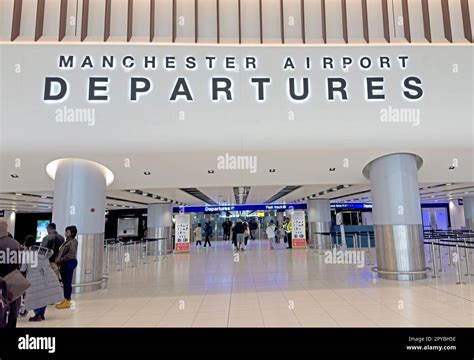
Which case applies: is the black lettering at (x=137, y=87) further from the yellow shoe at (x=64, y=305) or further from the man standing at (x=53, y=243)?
the yellow shoe at (x=64, y=305)

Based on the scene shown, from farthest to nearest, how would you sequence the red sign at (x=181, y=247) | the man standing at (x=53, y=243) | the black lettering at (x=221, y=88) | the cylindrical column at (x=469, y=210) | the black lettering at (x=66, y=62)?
the cylindrical column at (x=469, y=210), the red sign at (x=181, y=247), the black lettering at (x=221, y=88), the black lettering at (x=66, y=62), the man standing at (x=53, y=243)

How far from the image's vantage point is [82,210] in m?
7.13

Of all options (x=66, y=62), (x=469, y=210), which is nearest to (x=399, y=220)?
(x=66, y=62)

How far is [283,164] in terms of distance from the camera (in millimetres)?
7781

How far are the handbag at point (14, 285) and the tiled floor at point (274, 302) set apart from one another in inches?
57.3

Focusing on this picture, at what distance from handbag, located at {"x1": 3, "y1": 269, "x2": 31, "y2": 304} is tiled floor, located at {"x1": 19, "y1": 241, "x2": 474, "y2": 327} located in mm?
1455

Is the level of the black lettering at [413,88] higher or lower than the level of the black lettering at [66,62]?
lower

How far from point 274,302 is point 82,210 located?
446 cm

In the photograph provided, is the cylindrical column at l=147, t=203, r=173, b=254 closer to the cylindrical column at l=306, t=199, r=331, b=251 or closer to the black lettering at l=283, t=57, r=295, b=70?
the cylindrical column at l=306, t=199, r=331, b=251

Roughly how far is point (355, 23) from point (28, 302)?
25.8 ft

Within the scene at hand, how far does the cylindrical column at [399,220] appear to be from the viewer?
24.1ft

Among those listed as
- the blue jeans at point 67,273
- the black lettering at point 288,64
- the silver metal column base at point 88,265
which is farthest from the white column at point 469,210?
the blue jeans at point 67,273

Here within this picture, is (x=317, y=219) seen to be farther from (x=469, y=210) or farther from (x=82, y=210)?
(x=82, y=210)
